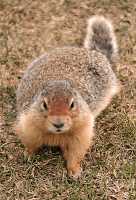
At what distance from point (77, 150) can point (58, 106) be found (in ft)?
1.93

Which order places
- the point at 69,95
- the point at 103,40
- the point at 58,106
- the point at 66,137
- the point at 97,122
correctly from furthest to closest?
1. the point at 103,40
2. the point at 97,122
3. the point at 66,137
4. the point at 69,95
5. the point at 58,106

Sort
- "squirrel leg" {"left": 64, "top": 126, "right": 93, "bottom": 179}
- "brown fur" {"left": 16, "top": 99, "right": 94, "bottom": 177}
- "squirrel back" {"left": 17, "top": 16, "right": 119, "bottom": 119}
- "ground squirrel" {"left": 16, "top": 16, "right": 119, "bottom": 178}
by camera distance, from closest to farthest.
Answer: "ground squirrel" {"left": 16, "top": 16, "right": 119, "bottom": 178} < "brown fur" {"left": 16, "top": 99, "right": 94, "bottom": 177} < "squirrel leg" {"left": 64, "top": 126, "right": 93, "bottom": 179} < "squirrel back" {"left": 17, "top": 16, "right": 119, "bottom": 119}

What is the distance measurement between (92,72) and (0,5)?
2122 mm

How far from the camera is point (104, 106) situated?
530 cm

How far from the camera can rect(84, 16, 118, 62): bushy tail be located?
233 inches

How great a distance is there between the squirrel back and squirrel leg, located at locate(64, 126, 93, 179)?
1.62ft

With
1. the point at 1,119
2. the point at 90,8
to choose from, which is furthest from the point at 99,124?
the point at 90,8

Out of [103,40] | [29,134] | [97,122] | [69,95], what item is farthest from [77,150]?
[103,40]

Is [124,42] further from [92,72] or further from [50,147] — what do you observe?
[50,147]

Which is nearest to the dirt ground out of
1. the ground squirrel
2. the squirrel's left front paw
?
the squirrel's left front paw

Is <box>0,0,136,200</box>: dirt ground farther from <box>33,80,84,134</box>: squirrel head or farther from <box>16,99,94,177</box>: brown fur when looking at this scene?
<box>33,80,84,134</box>: squirrel head

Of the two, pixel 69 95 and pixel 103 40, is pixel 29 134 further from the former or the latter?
pixel 103 40

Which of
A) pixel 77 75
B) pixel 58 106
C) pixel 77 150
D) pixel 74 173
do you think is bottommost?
pixel 74 173

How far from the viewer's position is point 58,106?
414 centimetres
